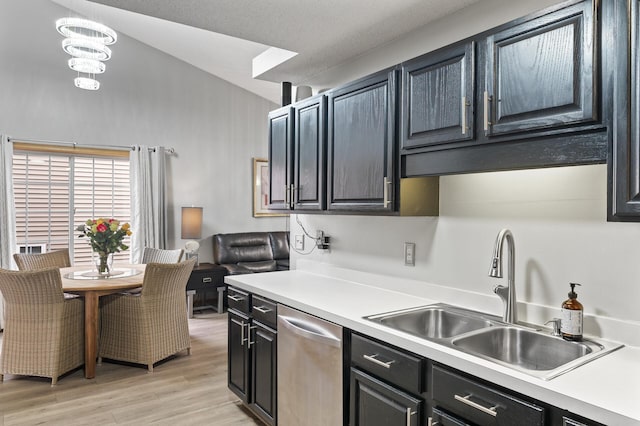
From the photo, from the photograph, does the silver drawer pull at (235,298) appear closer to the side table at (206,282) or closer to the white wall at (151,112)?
the side table at (206,282)

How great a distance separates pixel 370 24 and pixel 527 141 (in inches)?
50.5

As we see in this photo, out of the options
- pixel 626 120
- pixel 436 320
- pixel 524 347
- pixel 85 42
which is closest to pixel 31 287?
pixel 85 42

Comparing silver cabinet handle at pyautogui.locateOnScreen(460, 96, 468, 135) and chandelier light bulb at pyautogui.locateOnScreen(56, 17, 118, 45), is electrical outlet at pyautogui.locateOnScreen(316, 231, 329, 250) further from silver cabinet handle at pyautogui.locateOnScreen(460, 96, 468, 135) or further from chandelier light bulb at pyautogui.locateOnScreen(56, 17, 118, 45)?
chandelier light bulb at pyautogui.locateOnScreen(56, 17, 118, 45)

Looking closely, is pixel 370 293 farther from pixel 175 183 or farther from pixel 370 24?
pixel 175 183

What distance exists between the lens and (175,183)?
6.06 meters

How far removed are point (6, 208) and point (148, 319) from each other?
2510mm

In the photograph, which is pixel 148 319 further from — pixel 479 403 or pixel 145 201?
pixel 479 403

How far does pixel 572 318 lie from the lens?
1.62m

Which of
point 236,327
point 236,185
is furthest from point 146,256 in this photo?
point 236,327

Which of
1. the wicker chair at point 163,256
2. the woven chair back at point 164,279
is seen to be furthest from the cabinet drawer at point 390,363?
the wicker chair at point 163,256

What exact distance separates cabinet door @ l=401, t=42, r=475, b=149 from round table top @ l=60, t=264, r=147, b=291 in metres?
2.76

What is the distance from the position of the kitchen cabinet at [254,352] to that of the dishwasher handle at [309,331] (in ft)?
0.51

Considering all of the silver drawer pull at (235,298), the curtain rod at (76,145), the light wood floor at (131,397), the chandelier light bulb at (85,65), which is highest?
the chandelier light bulb at (85,65)

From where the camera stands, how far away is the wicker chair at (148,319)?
3.71 metres
